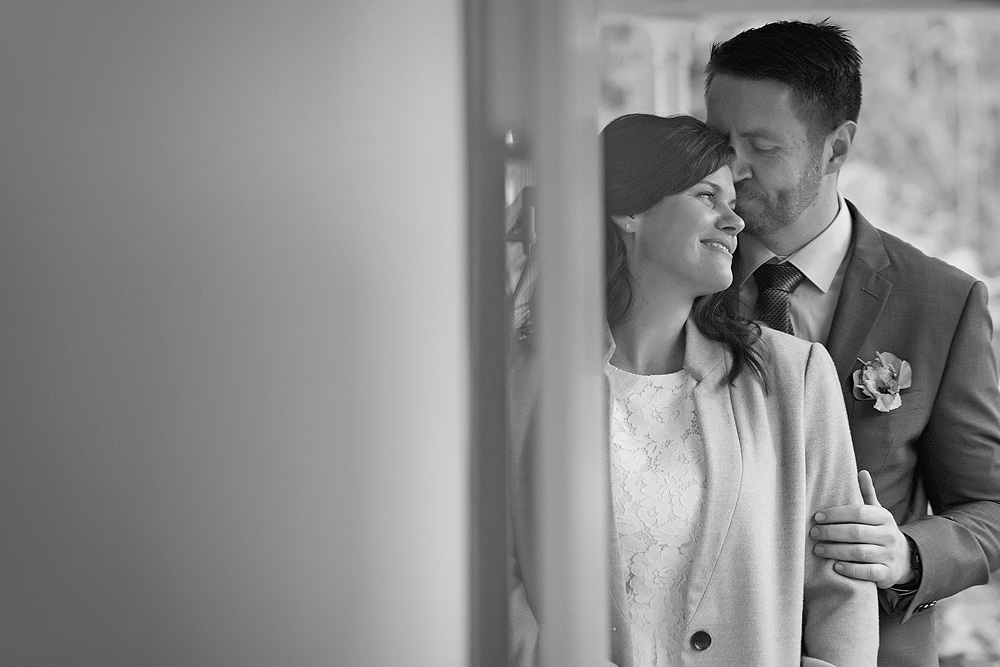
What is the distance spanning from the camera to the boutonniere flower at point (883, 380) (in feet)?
3.07

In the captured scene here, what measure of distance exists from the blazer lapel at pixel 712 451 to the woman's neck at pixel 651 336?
0.01 m

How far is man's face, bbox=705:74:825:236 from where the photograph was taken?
94 cm

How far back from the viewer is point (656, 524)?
882 millimetres

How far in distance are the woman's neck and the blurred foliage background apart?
18cm

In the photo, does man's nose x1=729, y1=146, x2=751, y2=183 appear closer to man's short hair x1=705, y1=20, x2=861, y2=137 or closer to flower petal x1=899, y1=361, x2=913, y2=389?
Answer: man's short hair x1=705, y1=20, x2=861, y2=137

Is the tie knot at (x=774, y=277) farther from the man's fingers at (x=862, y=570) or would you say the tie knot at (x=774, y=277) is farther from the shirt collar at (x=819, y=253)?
the man's fingers at (x=862, y=570)

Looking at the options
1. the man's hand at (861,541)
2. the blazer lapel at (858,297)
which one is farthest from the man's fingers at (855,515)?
the blazer lapel at (858,297)

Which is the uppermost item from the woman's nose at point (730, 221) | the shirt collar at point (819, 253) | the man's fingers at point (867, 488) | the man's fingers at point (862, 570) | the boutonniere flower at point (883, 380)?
the woman's nose at point (730, 221)

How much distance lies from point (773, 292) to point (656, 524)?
0.81ft

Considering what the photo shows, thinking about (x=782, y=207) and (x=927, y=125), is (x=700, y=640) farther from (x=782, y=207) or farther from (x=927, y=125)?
(x=927, y=125)

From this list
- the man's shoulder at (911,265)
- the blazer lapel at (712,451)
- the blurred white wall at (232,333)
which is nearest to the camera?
the blurred white wall at (232,333)

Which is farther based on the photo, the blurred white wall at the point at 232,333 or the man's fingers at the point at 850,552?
the man's fingers at the point at 850,552

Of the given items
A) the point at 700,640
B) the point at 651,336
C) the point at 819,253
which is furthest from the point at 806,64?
the point at 700,640

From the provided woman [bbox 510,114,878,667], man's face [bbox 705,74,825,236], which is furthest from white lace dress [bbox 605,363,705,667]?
man's face [bbox 705,74,825,236]
